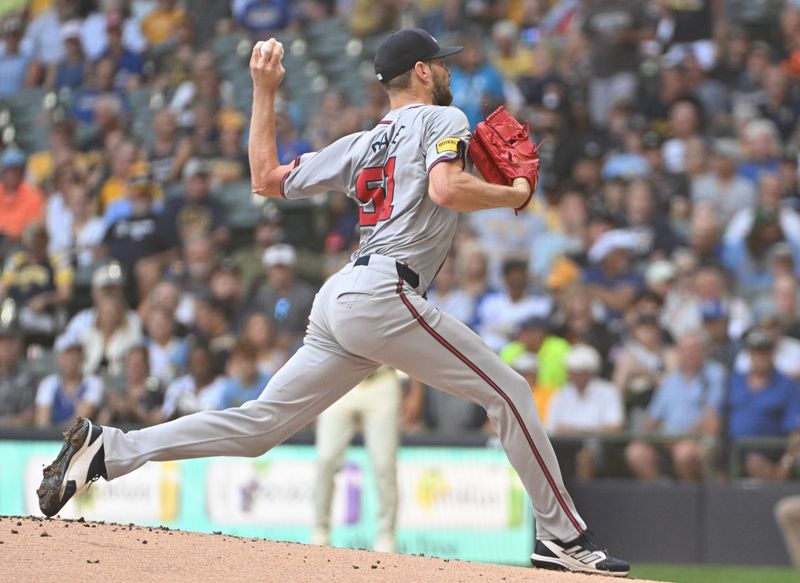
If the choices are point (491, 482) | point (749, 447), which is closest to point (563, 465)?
point (491, 482)

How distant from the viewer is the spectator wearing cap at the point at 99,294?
480 inches

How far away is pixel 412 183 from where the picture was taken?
4973mm

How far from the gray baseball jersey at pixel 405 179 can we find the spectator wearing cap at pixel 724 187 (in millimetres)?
6514

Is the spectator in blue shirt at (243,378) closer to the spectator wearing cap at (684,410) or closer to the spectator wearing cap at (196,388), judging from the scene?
the spectator wearing cap at (196,388)

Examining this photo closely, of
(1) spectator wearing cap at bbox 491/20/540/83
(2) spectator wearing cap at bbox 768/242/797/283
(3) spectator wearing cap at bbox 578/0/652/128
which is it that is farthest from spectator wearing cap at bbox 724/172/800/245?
(1) spectator wearing cap at bbox 491/20/540/83

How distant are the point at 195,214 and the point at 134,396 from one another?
2.50 meters

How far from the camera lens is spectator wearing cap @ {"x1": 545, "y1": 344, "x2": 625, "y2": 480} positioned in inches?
400

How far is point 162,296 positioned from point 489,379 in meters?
7.54

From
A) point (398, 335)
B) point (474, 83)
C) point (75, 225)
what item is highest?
point (474, 83)

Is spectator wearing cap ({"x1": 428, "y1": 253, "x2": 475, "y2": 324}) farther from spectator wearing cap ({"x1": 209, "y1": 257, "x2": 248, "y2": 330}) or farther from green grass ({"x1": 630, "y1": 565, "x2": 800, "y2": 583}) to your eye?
A: green grass ({"x1": 630, "y1": 565, "x2": 800, "y2": 583})

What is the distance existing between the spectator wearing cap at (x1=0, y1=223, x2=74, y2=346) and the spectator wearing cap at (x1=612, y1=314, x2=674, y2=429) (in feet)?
17.8

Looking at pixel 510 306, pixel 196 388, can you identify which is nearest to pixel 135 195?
pixel 196 388

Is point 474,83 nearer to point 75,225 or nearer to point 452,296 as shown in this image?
point 452,296

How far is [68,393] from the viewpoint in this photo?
1144 cm
